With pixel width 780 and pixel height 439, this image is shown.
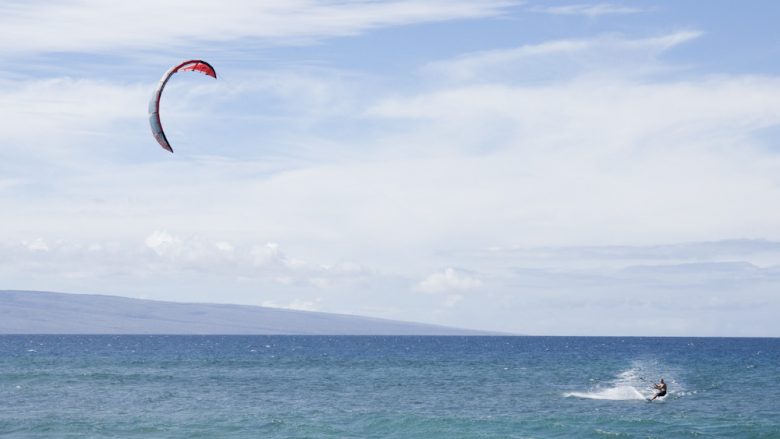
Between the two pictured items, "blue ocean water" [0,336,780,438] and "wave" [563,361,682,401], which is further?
"wave" [563,361,682,401]

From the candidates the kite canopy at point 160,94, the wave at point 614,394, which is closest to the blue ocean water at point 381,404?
the wave at point 614,394

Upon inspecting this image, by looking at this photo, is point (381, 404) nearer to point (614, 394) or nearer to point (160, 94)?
point (614, 394)

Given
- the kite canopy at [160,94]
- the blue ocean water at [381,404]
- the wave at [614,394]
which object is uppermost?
the kite canopy at [160,94]

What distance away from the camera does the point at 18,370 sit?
3740 inches

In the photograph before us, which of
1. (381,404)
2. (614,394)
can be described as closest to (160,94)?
(381,404)

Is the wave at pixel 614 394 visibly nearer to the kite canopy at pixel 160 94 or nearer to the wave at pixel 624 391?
the wave at pixel 624 391

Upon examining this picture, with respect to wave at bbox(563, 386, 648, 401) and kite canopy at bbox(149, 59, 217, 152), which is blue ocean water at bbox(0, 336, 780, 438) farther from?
kite canopy at bbox(149, 59, 217, 152)

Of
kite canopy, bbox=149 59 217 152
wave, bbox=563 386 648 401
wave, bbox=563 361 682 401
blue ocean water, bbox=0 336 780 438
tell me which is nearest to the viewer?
kite canopy, bbox=149 59 217 152

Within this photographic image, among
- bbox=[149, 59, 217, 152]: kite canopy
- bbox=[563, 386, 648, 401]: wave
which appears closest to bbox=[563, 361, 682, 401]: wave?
Result: bbox=[563, 386, 648, 401]: wave

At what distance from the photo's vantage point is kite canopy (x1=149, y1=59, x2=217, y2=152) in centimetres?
3744

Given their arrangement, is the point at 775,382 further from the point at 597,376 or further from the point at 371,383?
the point at 371,383

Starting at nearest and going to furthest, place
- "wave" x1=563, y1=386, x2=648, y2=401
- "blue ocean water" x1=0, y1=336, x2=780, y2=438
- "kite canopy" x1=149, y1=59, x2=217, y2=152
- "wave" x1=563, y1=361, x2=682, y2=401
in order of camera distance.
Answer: "kite canopy" x1=149, y1=59, x2=217, y2=152, "blue ocean water" x1=0, y1=336, x2=780, y2=438, "wave" x1=563, y1=386, x2=648, y2=401, "wave" x1=563, y1=361, x2=682, y2=401

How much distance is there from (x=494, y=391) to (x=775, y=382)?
1119 inches

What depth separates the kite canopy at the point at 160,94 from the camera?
3744cm
